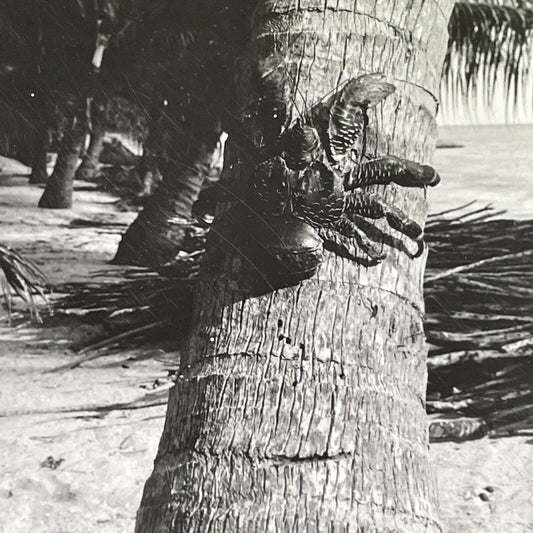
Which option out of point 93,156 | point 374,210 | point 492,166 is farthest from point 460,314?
point 93,156

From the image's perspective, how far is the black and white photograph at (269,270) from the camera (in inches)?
30.5

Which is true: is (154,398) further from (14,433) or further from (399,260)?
(399,260)

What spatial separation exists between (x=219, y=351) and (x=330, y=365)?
0.41 feet

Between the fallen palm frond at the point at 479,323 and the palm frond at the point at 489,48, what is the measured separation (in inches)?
24.3

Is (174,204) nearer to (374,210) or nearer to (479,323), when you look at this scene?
(479,323)

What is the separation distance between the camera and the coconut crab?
2.77 feet

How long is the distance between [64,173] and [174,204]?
116 cm

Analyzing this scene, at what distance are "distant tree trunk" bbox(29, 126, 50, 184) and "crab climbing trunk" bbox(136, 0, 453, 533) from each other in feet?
14.2

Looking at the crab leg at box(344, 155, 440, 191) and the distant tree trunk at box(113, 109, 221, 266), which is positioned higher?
the distant tree trunk at box(113, 109, 221, 266)

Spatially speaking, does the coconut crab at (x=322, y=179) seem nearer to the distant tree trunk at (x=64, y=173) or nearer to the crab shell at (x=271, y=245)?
the crab shell at (x=271, y=245)

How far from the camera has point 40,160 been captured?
5.16 meters

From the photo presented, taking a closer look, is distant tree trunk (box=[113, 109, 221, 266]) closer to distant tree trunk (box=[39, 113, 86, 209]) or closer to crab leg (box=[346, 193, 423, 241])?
distant tree trunk (box=[39, 113, 86, 209])

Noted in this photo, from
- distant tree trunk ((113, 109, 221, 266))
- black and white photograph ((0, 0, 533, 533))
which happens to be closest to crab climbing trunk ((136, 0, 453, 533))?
black and white photograph ((0, 0, 533, 533))

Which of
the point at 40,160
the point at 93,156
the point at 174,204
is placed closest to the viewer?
the point at 174,204
